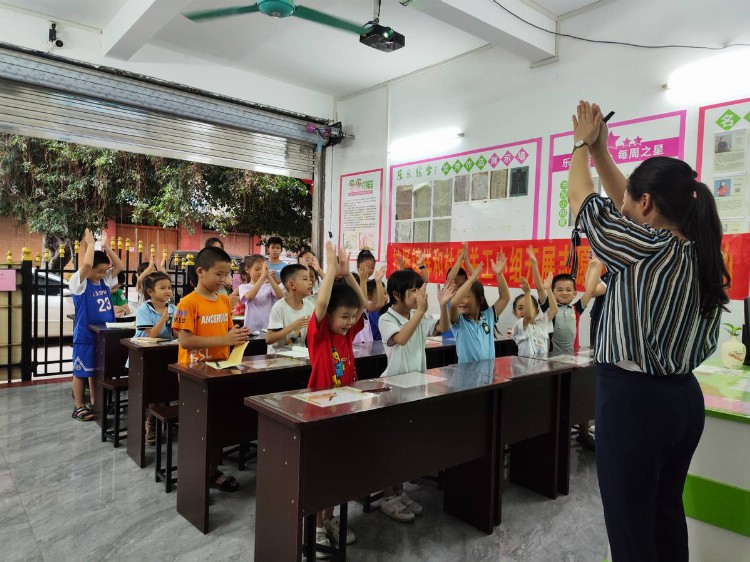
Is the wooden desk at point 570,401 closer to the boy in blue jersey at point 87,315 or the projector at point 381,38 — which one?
the projector at point 381,38

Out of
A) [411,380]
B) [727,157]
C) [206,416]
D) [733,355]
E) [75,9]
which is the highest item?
[75,9]

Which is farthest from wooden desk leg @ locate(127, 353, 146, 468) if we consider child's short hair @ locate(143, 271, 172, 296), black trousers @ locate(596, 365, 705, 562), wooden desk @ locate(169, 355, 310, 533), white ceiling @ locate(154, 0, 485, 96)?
white ceiling @ locate(154, 0, 485, 96)

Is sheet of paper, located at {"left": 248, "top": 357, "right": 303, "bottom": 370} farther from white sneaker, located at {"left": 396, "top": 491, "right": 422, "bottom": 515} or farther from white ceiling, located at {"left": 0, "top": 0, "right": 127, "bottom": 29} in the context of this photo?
white ceiling, located at {"left": 0, "top": 0, "right": 127, "bottom": 29}

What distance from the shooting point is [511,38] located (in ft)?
13.4

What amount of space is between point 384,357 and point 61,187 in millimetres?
9088

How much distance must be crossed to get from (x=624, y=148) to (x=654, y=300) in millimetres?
3101

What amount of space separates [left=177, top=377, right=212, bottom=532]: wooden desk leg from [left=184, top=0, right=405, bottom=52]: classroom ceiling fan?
1.94 meters

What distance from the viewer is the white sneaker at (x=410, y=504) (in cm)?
260

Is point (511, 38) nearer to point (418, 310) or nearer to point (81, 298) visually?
point (418, 310)

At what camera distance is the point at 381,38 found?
3455mm

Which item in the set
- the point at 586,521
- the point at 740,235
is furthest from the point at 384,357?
the point at 740,235

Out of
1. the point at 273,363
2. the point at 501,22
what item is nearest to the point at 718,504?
the point at 273,363

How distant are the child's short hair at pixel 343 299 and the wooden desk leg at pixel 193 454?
0.74m

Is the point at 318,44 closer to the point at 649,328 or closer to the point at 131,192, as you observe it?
the point at 649,328
